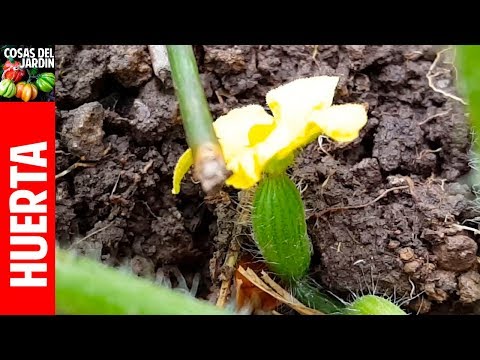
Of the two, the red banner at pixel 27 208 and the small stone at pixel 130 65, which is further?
the small stone at pixel 130 65

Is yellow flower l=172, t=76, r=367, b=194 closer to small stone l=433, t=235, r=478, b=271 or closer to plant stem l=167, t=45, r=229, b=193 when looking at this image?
plant stem l=167, t=45, r=229, b=193

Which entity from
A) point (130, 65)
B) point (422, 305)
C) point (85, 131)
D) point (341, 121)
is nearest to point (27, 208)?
point (85, 131)

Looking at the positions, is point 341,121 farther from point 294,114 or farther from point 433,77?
point 433,77

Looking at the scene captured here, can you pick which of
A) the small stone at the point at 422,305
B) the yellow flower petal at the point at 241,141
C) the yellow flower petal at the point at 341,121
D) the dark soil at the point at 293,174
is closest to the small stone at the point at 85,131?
the dark soil at the point at 293,174

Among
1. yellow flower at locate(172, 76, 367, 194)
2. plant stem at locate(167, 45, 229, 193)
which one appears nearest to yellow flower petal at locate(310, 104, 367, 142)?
yellow flower at locate(172, 76, 367, 194)

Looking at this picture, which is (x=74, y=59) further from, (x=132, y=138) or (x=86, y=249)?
(x=86, y=249)

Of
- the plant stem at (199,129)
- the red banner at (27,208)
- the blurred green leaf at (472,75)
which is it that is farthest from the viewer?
the red banner at (27,208)

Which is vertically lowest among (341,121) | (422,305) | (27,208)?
(422,305)

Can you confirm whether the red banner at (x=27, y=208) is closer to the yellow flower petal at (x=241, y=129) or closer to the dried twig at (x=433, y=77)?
the yellow flower petal at (x=241, y=129)
